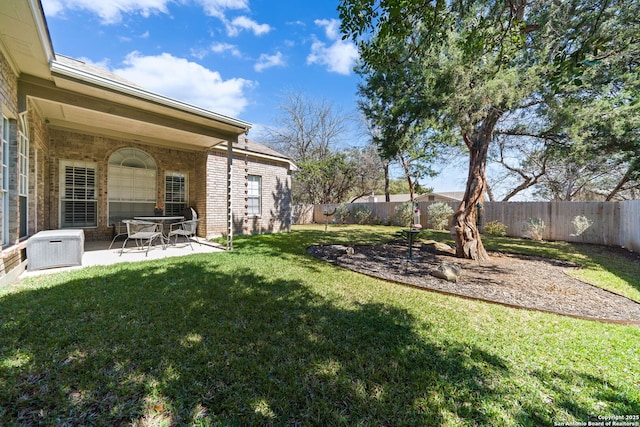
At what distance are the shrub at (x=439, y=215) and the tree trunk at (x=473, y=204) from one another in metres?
7.90

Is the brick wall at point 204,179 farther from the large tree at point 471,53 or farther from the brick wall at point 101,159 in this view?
the large tree at point 471,53

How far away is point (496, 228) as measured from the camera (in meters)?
12.2

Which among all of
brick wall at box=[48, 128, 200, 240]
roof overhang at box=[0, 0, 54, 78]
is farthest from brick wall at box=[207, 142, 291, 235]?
roof overhang at box=[0, 0, 54, 78]

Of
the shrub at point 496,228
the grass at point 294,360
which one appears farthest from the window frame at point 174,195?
the shrub at point 496,228

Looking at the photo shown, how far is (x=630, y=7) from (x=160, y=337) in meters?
9.15

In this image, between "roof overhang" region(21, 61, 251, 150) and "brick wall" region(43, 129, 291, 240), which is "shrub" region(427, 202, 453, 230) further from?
"roof overhang" region(21, 61, 251, 150)

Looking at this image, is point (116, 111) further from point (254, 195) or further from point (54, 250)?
point (254, 195)

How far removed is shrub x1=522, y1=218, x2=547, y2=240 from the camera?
10953 mm

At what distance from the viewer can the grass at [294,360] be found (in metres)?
1.76

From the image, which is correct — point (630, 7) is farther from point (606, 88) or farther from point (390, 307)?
point (390, 307)

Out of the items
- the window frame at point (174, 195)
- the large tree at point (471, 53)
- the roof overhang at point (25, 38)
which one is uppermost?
the large tree at point (471, 53)

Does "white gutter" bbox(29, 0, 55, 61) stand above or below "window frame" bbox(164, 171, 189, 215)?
above

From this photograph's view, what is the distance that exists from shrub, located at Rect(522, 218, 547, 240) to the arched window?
15323 millimetres

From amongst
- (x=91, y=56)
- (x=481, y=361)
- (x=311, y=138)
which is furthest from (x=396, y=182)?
(x=481, y=361)
